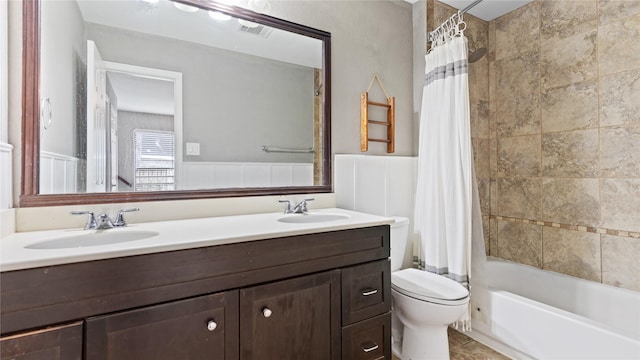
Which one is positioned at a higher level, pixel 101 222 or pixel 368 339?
pixel 101 222

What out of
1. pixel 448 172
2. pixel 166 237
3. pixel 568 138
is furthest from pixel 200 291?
pixel 568 138

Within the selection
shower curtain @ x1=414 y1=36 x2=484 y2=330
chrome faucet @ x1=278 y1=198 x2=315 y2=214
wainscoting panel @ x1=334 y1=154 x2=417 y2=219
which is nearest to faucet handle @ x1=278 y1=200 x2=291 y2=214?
chrome faucet @ x1=278 y1=198 x2=315 y2=214

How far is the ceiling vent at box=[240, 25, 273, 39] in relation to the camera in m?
1.72

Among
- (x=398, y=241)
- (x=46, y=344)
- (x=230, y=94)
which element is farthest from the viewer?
(x=398, y=241)

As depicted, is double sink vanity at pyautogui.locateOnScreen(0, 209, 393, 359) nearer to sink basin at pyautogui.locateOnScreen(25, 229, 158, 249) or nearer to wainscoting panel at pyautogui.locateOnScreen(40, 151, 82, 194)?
sink basin at pyautogui.locateOnScreen(25, 229, 158, 249)

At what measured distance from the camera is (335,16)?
6.54 ft

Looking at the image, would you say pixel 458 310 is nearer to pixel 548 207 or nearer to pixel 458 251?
pixel 458 251

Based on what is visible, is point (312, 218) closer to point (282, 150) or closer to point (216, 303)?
point (282, 150)

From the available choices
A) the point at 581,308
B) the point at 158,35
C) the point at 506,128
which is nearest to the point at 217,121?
the point at 158,35

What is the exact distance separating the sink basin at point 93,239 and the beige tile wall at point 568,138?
2590mm

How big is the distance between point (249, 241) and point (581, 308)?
224 centimetres

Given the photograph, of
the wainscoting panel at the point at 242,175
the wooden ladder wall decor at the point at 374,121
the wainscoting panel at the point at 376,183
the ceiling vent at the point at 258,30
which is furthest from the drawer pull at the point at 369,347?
the ceiling vent at the point at 258,30

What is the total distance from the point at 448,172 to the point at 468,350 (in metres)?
1.12

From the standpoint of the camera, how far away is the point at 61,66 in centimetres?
129
